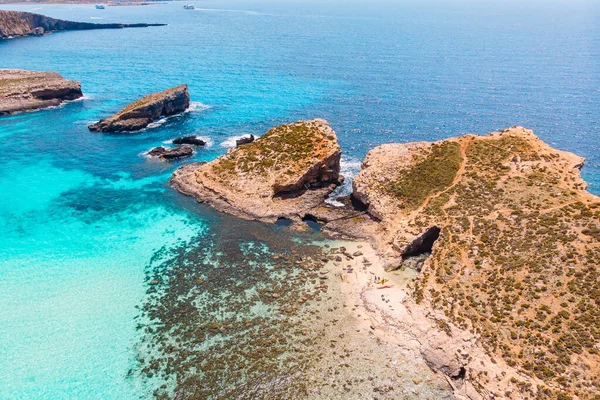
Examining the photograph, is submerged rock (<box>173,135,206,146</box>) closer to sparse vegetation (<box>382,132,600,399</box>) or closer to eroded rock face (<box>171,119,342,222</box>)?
eroded rock face (<box>171,119,342,222</box>)

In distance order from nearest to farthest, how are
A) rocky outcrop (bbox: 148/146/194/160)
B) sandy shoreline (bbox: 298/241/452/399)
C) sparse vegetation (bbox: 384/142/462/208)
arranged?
sandy shoreline (bbox: 298/241/452/399) → sparse vegetation (bbox: 384/142/462/208) → rocky outcrop (bbox: 148/146/194/160)

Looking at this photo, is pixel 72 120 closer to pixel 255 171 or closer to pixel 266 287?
pixel 255 171

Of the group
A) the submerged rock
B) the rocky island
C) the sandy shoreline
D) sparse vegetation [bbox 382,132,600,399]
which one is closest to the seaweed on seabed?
the sandy shoreline

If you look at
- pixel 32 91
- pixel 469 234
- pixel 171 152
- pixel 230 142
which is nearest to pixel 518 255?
pixel 469 234

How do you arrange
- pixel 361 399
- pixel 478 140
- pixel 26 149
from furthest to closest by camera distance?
pixel 26 149 → pixel 478 140 → pixel 361 399

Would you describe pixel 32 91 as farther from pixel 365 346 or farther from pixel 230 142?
pixel 365 346

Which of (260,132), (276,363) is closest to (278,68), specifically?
(260,132)
